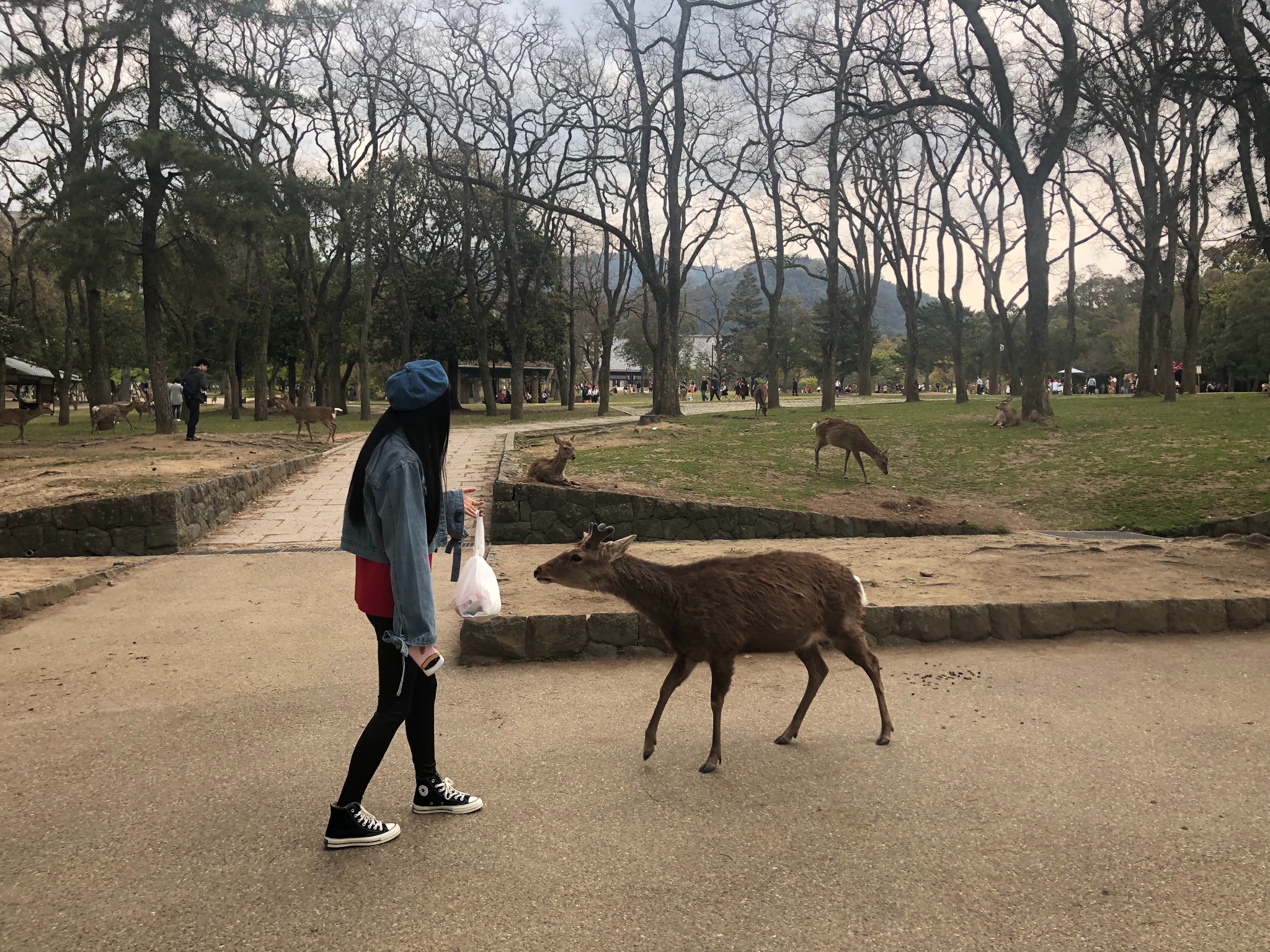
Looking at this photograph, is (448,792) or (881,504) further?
(881,504)

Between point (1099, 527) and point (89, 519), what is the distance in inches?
558

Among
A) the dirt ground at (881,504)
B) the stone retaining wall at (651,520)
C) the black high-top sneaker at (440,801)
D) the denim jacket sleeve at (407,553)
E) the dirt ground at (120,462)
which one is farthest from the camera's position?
the dirt ground at (881,504)

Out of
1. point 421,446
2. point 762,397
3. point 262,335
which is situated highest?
point 262,335

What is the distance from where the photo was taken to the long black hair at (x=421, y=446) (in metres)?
3.63

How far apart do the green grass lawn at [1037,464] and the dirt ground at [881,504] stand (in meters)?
0.24

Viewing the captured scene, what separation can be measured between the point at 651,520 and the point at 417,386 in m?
9.14

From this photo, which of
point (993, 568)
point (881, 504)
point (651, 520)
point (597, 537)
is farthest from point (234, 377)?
point (597, 537)

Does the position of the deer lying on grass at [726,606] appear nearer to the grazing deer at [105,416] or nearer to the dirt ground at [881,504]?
the dirt ground at [881,504]

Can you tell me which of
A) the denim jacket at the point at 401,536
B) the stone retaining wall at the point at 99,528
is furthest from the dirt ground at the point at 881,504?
the denim jacket at the point at 401,536

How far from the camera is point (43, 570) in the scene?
9.43 meters

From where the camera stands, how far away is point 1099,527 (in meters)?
12.4

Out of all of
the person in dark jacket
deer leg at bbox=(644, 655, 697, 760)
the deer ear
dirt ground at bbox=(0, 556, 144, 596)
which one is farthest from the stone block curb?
the person in dark jacket

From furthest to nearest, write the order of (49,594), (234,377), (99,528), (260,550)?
(234,377) → (99,528) → (260,550) → (49,594)

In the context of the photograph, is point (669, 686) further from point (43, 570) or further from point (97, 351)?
point (97, 351)
